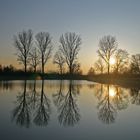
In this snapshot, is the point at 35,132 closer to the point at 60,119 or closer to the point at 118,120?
the point at 60,119

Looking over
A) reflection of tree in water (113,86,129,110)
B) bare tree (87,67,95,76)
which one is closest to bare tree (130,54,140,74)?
bare tree (87,67,95,76)

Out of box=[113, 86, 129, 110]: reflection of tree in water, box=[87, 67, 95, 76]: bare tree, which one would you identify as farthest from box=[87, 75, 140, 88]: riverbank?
box=[87, 67, 95, 76]: bare tree

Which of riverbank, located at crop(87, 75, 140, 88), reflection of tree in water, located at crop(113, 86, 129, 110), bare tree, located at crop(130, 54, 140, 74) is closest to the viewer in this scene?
reflection of tree in water, located at crop(113, 86, 129, 110)

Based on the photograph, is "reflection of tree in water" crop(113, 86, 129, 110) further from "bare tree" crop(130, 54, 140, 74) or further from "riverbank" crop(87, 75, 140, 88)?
"bare tree" crop(130, 54, 140, 74)

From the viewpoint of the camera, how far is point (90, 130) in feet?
28.8

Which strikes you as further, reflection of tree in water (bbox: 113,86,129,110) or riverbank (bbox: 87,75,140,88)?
riverbank (bbox: 87,75,140,88)

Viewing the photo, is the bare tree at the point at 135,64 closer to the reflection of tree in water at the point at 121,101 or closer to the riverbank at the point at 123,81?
the riverbank at the point at 123,81

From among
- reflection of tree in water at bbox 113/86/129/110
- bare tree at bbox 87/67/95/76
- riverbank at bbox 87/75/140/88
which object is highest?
bare tree at bbox 87/67/95/76

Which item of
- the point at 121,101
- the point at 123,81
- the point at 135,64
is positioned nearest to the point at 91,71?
the point at 135,64

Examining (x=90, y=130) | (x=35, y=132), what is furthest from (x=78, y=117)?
(x=35, y=132)

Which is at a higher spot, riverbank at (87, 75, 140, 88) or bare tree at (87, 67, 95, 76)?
bare tree at (87, 67, 95, 76)

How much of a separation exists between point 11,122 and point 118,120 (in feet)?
13.1

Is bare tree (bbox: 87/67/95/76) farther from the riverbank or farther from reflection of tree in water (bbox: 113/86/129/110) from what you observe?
reflection of tree in water (bbox: 113/86/129/110)

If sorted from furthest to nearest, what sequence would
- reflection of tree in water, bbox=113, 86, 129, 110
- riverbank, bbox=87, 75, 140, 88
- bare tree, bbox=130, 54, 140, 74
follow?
1. bare tree, bbox=130, 54, 140, 74
2. riverbank, bbox=87, 75, 140, 88
3. reflection of tree in water, bbox=113, 86, 129, 110
